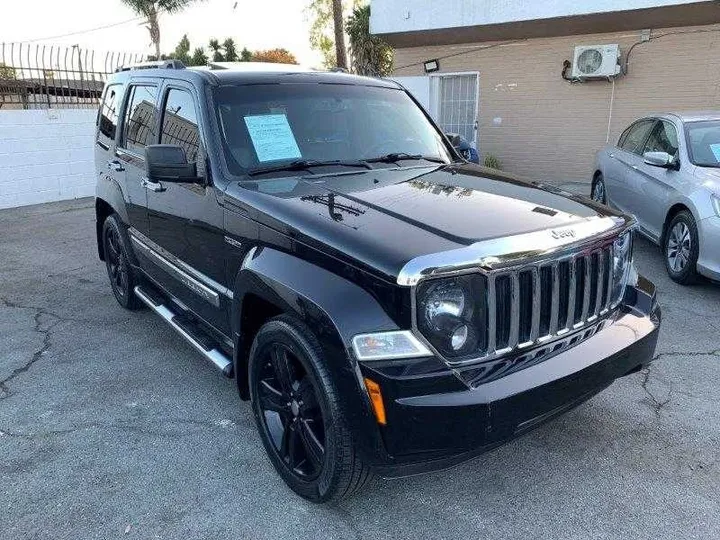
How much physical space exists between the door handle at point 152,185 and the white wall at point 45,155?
7400 mm

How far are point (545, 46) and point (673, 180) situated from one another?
716 cm

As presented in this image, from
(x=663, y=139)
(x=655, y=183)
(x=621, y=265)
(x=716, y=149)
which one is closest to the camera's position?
(x=621, y=265)

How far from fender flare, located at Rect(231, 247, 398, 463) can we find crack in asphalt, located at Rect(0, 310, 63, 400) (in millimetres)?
2318

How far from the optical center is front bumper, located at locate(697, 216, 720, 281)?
5.20 metres

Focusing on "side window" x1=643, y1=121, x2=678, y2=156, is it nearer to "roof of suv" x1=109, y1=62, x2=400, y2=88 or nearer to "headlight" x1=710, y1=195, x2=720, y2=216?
"headlight" x1=710, y1=195, x2=720, y2=216

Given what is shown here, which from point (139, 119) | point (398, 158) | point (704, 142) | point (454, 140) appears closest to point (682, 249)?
point (704, 142)

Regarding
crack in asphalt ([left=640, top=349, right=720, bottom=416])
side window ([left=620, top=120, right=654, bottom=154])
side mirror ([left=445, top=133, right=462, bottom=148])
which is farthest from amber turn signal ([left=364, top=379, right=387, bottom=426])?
side window ([left=620, top=120, right=654, bottom=154])

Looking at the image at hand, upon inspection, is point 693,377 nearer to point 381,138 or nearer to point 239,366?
point 381,138

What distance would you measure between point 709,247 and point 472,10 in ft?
27.3

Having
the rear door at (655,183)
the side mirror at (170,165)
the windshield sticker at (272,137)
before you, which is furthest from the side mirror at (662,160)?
the side mirror at (170,165)

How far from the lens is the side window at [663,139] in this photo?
6367mm

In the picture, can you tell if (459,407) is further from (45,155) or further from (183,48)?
(183,48)

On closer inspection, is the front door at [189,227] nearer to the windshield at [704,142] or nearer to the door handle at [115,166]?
the door handle at [115,166]

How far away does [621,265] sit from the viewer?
9.76 feet
